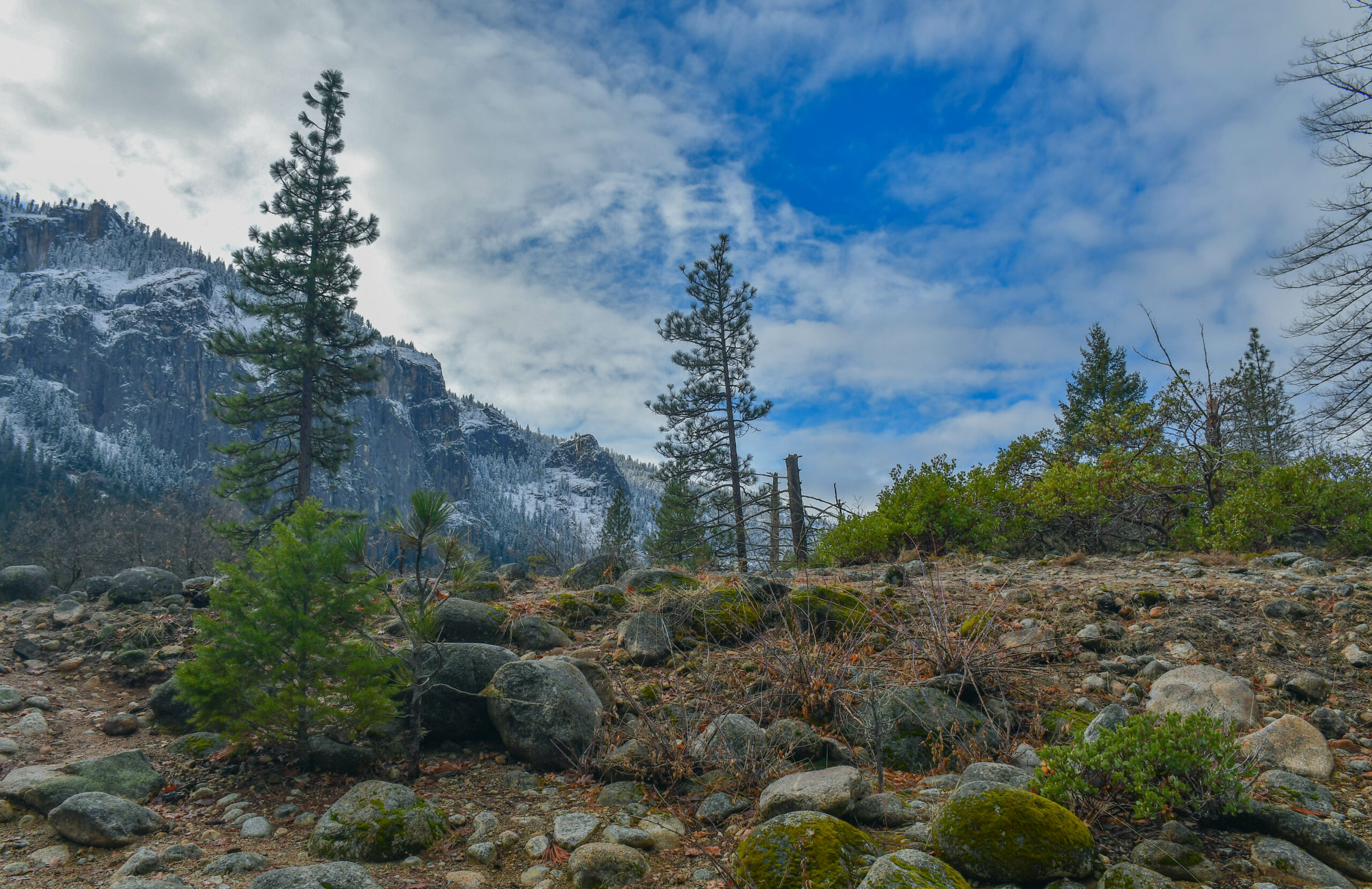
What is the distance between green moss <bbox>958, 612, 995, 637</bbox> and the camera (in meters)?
5.21

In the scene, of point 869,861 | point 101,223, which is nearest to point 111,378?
point 101,223

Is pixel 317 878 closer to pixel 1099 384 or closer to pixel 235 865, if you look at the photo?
pixel 235 865

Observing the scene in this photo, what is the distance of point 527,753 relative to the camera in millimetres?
4520

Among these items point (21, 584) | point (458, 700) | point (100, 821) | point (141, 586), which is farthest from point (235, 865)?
point (21, 584)

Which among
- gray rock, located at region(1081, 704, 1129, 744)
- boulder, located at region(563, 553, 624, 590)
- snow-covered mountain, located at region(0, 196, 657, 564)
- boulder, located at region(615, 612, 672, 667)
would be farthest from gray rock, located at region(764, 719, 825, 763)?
snow-covered mountain, located at region(0, 196, 657, 564)

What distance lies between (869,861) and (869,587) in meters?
4.79

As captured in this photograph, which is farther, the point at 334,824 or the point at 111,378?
the point at 111,378

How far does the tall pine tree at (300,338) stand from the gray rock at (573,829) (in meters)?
16.0

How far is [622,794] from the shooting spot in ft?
13.0

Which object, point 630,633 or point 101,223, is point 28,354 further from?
point 630,633

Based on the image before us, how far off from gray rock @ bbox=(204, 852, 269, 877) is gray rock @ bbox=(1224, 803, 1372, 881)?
15.3 feet

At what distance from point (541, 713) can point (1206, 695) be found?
450cm

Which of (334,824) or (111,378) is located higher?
(111,378)

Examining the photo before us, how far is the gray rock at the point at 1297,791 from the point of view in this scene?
118 inches
